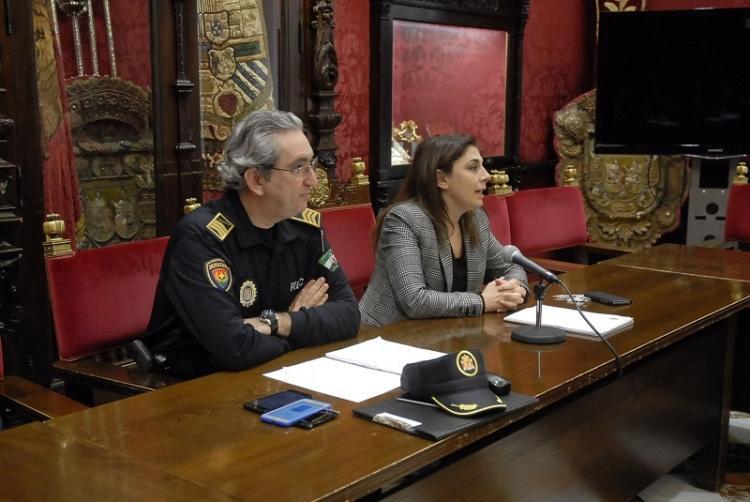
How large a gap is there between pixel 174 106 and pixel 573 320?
5.35ft

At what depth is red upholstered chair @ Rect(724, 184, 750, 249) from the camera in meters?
3.98

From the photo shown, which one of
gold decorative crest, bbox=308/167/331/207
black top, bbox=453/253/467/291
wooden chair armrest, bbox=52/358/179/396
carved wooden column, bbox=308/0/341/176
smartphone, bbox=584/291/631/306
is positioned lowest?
wooden chair armrest, bbox=52/358/179/396

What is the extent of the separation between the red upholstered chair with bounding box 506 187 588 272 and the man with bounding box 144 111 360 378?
1.64 m

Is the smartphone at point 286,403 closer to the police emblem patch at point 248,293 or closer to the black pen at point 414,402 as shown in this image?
the black pen at point 414,402

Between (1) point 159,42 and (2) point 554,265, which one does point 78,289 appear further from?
(2) point 554,265

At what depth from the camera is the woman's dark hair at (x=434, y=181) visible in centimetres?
278

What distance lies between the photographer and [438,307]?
8.24 feet

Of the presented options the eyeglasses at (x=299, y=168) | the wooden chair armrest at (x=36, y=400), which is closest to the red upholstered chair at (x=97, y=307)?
the wooden chair armrest at (x=36, y=400)

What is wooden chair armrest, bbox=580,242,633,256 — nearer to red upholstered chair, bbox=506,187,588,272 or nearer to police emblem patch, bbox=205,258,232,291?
red upholstered chair, bbox=506,187,588,272

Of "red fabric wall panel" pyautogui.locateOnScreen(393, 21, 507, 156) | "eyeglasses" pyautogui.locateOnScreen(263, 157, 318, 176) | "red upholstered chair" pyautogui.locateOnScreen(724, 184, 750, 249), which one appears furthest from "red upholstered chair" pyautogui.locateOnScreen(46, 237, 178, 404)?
"red upholstered chair" pyautogui.locateOnScreen(724, 184, 750, 249)

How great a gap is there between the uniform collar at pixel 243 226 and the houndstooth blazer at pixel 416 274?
17.8 inches

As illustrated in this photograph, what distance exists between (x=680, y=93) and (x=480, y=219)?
8.41 feet

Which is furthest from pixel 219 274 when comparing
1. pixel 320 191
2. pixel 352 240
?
pixel 320 191

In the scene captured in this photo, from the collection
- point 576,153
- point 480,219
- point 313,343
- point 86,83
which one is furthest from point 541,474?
point 576,153
